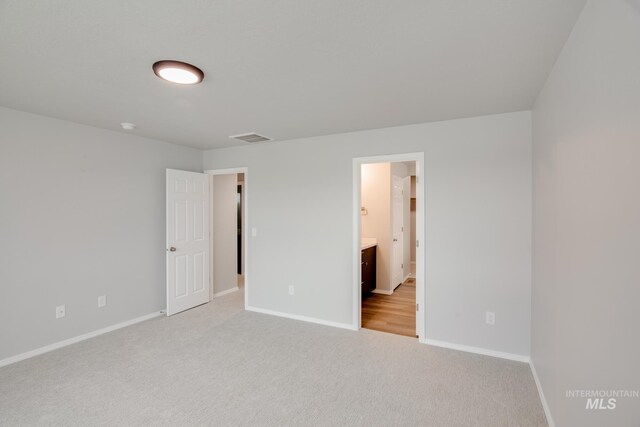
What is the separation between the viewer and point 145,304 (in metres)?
4.04

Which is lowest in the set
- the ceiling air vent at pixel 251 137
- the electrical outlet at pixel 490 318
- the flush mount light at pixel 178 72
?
the electrical outlet at pixel 490 318

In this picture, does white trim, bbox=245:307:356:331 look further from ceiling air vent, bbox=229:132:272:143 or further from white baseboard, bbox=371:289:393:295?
ceiling air vent, bbox=229:132:272:143

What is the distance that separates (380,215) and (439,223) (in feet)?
6.90

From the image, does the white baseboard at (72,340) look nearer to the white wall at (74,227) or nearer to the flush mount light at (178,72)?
the white wall at (74,227)

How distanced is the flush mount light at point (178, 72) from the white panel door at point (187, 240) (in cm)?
230

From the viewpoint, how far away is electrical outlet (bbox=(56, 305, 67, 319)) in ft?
10.5

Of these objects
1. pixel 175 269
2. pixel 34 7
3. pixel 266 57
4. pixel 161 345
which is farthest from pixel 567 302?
pixel 175 269

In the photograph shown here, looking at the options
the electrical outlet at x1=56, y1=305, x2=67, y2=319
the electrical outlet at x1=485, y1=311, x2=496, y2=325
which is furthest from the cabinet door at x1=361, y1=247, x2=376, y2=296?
the electrical outlet at x1=56, y1=305, x2=67, y2=319

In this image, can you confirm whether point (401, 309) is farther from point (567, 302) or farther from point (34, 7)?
point (34, 7)

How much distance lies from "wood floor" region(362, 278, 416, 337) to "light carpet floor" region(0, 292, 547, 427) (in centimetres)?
29

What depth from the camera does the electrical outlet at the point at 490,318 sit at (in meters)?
3.01

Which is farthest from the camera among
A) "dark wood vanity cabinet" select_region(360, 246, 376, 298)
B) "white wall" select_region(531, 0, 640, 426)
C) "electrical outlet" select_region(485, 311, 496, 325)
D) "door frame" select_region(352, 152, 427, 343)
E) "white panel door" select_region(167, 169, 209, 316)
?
"dark wood vanity cabinet" select_region(360, 246, 376, 298)

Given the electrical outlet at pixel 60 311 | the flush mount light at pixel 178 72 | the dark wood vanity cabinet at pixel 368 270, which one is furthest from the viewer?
the dark wood vanity cabinet at pixel 368 270

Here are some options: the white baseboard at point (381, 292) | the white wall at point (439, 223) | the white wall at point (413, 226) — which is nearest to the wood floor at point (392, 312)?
the white baseboard at point (381, 292)
